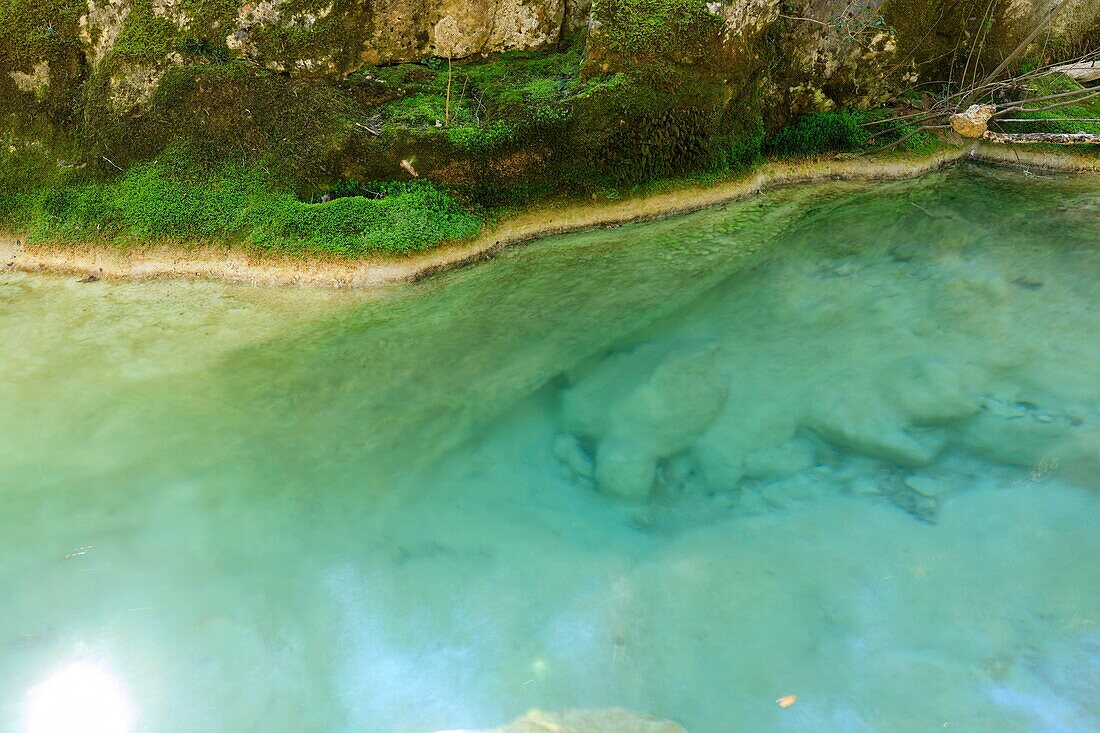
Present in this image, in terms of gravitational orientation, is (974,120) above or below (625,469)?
above

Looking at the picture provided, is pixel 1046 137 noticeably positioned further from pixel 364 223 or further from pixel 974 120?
pixel 364 223

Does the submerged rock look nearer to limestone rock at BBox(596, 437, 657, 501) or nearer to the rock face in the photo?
limestone rock at BBox(596, 437, 657, 501)

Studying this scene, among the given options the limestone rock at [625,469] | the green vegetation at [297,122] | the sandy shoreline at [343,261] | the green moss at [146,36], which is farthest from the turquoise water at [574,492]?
the green moss at [146,36]

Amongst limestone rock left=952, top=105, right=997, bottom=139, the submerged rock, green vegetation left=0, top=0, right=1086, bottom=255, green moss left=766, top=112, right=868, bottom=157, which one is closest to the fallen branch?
limestone rock left=952, top=105, right=997, bottom=139

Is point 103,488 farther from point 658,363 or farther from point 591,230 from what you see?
point 591,230

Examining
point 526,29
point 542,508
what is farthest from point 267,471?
point 526,29

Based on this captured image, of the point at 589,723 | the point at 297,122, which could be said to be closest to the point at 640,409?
the point at 589,723
